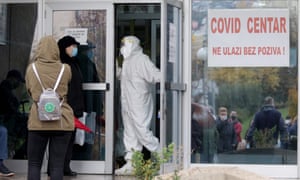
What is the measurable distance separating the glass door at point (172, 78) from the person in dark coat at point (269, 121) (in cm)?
94

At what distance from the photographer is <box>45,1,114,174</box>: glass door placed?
977 cm

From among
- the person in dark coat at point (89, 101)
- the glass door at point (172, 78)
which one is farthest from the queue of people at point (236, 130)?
the person in dark coat at point (89, 101)

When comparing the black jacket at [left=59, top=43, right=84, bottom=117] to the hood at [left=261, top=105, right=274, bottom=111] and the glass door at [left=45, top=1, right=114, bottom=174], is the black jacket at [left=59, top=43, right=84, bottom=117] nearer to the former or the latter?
the glass door at [left=45, top=1, right=114, bottom=174]

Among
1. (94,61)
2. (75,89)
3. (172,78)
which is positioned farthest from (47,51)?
(94,61)

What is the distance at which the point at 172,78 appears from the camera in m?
9.30

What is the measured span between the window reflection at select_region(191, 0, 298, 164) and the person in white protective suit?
57cm

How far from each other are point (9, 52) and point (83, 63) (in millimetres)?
977

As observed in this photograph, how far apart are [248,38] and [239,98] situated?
76 centimetres

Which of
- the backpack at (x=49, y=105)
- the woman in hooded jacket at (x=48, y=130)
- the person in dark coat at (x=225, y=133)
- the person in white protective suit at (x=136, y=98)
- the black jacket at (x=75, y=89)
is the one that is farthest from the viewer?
the person in white protective suit at (x=136, y=98)

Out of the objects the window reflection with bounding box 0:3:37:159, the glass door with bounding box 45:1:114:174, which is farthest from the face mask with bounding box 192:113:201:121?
the window reflection with bounding box 0:3:37:159

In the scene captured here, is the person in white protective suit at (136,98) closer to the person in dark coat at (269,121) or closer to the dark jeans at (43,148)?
the person in dark coat at (269,121)

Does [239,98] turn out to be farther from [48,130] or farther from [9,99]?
[48,130]

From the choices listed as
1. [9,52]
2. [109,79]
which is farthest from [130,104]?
[9,52]

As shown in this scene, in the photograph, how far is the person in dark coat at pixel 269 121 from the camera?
9.52 metres
